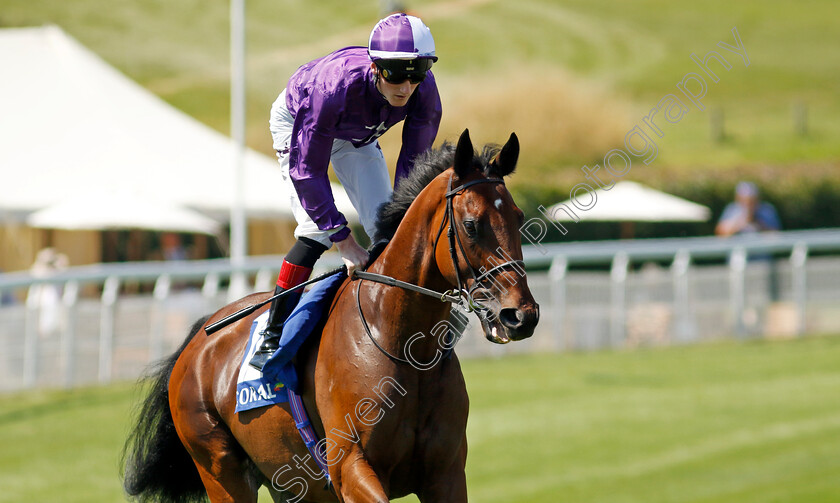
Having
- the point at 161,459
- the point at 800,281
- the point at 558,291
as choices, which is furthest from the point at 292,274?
the point at 800,281

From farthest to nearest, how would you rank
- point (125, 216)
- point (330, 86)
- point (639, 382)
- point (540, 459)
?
point (125, 216), point (639, 382), point (540, 459), point (330, 86)

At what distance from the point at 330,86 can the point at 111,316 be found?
832 cm

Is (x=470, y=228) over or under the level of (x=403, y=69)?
under

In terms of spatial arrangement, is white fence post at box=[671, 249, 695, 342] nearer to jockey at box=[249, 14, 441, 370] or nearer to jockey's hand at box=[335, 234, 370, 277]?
jockey at box=[249, 14, 441, 370]

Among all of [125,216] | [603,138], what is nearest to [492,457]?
[125,216]

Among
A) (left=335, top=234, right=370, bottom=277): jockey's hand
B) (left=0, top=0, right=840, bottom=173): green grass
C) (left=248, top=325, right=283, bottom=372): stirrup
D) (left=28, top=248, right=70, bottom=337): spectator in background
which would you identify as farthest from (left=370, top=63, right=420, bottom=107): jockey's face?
(left=0, top=0, right=840, bottom=173): green grass

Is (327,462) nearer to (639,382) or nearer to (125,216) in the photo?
(639,382)

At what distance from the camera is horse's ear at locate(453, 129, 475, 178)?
370 cm

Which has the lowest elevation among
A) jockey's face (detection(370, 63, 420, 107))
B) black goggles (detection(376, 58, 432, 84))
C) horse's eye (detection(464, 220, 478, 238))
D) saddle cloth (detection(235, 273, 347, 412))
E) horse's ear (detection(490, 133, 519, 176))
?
saddle cloth (detection(235, 273, 347, 412))

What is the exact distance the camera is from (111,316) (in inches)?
459

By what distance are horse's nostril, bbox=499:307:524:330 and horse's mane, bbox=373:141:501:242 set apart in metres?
0.66

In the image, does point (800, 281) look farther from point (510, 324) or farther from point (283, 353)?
point (510, 324)

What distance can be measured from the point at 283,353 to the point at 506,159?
4.06 ft

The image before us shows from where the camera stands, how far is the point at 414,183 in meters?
4.07
